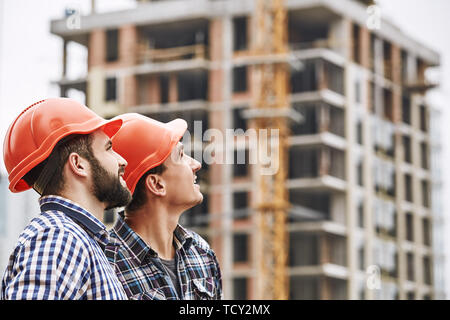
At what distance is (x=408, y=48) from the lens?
5441cm

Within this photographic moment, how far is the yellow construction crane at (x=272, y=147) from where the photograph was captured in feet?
155

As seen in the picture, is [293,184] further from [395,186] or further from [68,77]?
[68,77]

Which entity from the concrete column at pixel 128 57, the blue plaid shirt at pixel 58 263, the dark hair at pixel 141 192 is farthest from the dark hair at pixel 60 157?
the concrete column at pixel 128 57

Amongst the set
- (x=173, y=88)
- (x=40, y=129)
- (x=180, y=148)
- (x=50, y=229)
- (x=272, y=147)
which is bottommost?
(x=50, y=229)

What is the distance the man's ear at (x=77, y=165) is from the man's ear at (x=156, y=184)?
40.7 inches

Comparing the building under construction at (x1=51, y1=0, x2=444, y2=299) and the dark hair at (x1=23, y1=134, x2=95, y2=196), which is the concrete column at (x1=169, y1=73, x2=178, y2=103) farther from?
the dark hair at (x1=23, y1=134, x2=95, y2=196)

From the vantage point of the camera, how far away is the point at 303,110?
51.0 metres

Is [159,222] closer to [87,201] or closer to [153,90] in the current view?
[87,201]

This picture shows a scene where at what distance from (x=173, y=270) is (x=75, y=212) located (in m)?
1.17

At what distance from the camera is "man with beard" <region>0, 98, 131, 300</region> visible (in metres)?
2.95

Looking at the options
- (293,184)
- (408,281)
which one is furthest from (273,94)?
(408,281)

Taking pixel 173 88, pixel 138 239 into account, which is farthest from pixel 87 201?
pixel 173 88

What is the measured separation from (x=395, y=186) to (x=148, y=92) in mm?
13121
